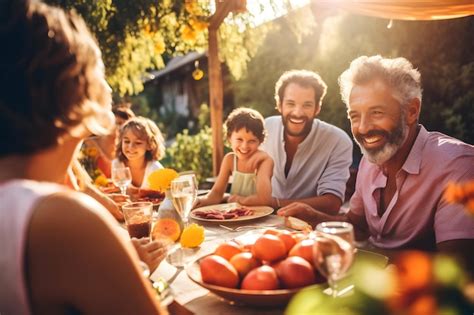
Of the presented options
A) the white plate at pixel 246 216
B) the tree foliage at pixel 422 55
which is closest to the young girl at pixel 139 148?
the white plate at pixel 246 216

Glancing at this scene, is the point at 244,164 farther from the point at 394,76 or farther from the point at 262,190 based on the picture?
the point at 394,76

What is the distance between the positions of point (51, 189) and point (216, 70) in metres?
4.67

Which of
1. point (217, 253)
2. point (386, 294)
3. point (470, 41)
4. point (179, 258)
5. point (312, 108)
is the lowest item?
point (179, 258)

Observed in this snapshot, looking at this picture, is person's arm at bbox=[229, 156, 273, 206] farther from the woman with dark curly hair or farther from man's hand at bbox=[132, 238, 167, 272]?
the woman with dark curly hair

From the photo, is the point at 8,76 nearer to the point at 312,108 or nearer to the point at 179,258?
the point at 179,258

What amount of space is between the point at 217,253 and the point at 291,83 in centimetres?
251

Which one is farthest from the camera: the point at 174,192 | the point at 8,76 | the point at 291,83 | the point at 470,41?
the point at 470,41

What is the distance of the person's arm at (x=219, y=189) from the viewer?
A: 3.38 m

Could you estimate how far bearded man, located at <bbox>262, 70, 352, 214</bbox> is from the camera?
3.89 metres

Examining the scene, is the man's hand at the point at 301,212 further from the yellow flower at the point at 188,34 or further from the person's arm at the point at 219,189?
the yellow flower at the point at 188,34

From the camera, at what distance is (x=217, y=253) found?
1.70 m

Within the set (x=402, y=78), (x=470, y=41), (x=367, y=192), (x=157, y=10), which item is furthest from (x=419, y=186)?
(x=470, y=41)

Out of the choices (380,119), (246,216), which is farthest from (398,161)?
(246,216)

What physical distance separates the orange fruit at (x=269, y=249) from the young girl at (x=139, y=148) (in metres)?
2.92
